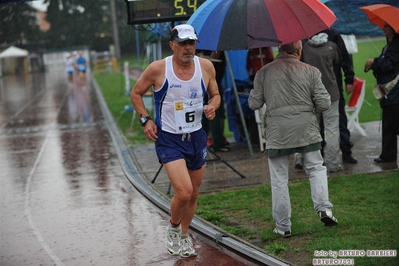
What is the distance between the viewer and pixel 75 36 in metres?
83.1

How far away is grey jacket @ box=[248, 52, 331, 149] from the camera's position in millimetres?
6922

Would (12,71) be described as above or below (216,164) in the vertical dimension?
below

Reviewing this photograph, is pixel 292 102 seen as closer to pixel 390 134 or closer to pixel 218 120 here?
pixel 390 134

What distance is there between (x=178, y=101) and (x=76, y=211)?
3252mm

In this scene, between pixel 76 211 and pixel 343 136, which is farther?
pixel 343 136

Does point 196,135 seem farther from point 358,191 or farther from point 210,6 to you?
point 358,191

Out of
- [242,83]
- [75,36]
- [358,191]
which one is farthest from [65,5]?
[358,191]

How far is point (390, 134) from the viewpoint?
1027 centimetres

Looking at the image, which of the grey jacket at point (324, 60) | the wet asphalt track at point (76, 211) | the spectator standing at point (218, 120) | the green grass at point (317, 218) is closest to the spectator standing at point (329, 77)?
the grey jacket at point (324, 60)

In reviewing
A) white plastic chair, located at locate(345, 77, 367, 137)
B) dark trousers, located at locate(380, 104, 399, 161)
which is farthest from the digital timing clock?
white plastic chair, located at locate(345, 77, 367, 137)

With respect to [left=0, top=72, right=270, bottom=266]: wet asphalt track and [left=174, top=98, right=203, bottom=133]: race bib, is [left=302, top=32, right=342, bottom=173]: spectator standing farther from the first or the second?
[left=174, top=98, right=203, bottom=133]: race bib

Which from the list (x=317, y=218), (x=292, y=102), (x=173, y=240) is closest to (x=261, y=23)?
(x=292, y=102)

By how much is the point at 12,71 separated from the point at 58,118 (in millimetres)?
56836

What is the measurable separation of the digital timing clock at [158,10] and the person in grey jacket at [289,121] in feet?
10.9
